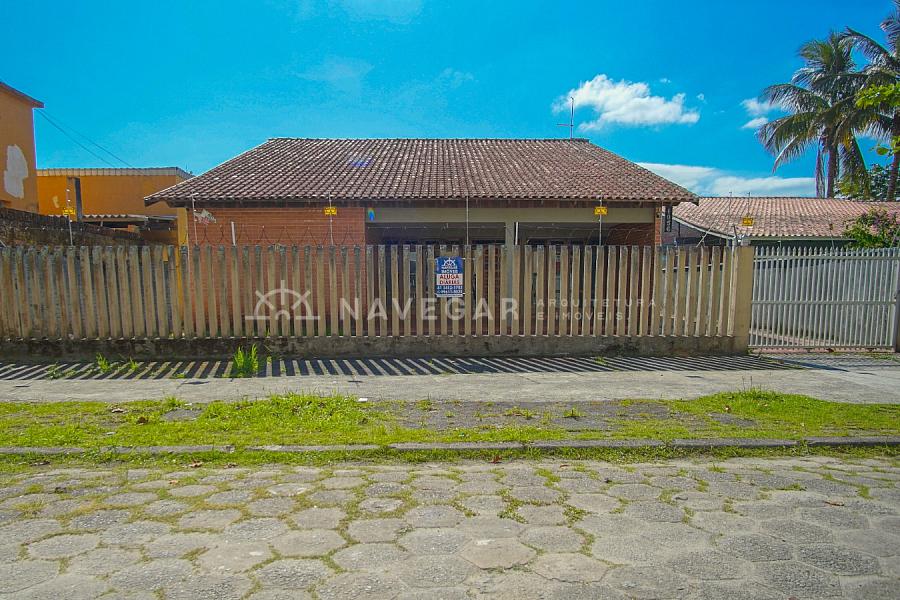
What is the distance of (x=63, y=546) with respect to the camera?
95.0 inches

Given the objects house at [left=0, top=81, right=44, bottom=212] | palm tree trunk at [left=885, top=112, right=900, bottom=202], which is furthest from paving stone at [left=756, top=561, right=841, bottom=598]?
palm tree trunk at [left=885, top=112, right=900, bottom=202]

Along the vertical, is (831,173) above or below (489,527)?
above

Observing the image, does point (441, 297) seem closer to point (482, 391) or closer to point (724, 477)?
point (482, 391)

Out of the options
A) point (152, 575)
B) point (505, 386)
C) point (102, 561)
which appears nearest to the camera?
point (152, 575)

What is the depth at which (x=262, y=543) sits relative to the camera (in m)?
2.44

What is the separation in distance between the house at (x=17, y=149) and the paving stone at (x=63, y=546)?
1640cm

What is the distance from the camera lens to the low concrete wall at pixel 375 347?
23.3ft

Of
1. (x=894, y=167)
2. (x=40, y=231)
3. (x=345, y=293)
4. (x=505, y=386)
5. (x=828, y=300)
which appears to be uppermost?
(x=894, y=167)

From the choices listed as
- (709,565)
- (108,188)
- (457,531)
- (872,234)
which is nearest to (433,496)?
(457,531)

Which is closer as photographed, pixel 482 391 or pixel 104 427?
pixel 104 427

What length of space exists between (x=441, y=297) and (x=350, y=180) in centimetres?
551

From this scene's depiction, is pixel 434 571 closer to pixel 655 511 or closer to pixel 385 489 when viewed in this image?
pixel 385 489

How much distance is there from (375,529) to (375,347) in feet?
16.4

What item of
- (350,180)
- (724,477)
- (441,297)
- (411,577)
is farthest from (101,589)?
(350,180)
